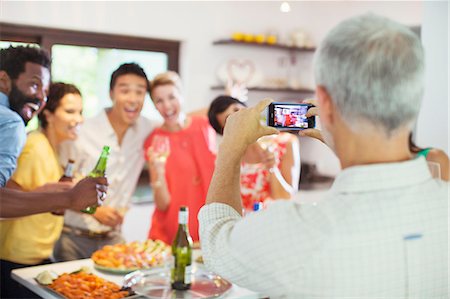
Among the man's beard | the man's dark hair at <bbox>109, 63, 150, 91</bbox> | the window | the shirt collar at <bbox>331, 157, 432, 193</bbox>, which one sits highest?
the window

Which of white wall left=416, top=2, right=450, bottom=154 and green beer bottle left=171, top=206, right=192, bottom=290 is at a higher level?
white wall left=416, top=2, right=450, bottom=154

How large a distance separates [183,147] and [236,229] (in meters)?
1.91

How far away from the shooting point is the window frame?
11.6 feet

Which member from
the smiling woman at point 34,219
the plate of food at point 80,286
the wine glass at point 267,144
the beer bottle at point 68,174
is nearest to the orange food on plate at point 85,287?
the plate of food at point 80,286

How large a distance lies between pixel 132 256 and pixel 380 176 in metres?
1.50

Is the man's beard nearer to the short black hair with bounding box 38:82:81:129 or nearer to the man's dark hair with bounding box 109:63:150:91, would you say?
the short black hair with bounding box 38:82:81:129

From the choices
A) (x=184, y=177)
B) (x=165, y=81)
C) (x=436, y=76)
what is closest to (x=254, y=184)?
(x=184, y=177)

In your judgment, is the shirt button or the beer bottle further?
the shirt button

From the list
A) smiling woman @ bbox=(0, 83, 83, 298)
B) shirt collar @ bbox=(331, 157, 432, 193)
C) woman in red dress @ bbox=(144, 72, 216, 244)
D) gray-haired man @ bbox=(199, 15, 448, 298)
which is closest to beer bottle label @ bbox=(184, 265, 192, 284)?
smiling woman @ bbox=(0, 83, 83, 298)

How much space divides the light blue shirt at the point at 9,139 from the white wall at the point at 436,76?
1.47 m

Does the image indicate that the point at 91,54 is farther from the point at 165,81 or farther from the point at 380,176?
the point at 380,176

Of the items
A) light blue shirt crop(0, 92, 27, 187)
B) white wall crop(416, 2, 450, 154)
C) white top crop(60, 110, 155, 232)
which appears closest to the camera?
light blue shirt crop(0, 92, 27, 187)

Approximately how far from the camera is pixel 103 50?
393 centimetres

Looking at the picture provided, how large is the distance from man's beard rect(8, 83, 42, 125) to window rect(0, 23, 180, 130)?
1.62 metres
